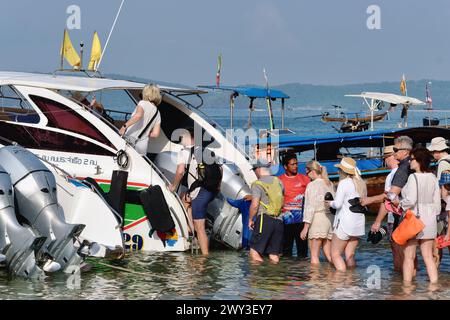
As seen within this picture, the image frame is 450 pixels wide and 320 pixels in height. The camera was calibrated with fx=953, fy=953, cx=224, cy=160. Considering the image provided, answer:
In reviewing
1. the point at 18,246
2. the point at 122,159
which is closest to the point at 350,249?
the point at 122,159

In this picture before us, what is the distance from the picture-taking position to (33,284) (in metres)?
11.0

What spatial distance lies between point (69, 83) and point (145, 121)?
1.21m

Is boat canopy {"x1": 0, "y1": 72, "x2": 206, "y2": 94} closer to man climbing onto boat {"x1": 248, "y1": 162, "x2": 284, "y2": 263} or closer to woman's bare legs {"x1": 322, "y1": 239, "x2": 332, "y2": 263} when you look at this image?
man climbing onto boat {"x1": 248, "y1": 162, "x2": 284, "y2": 263}

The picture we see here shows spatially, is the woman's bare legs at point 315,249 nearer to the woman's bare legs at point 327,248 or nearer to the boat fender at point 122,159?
the woman's bare legs at point 327,248

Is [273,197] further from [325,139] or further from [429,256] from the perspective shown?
[325,139]

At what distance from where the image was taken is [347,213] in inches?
457

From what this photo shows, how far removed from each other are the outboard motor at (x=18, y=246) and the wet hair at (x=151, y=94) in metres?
3.28

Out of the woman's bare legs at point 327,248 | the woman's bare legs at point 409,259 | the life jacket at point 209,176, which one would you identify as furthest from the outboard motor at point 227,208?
the woman's bare legs at point 409,259

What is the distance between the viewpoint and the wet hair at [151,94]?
13.8m

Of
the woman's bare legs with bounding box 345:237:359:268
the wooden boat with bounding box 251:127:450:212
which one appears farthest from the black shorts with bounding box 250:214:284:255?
the wooden boat with bounding box 251:127:450:212

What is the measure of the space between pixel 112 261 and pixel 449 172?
4543 mm
